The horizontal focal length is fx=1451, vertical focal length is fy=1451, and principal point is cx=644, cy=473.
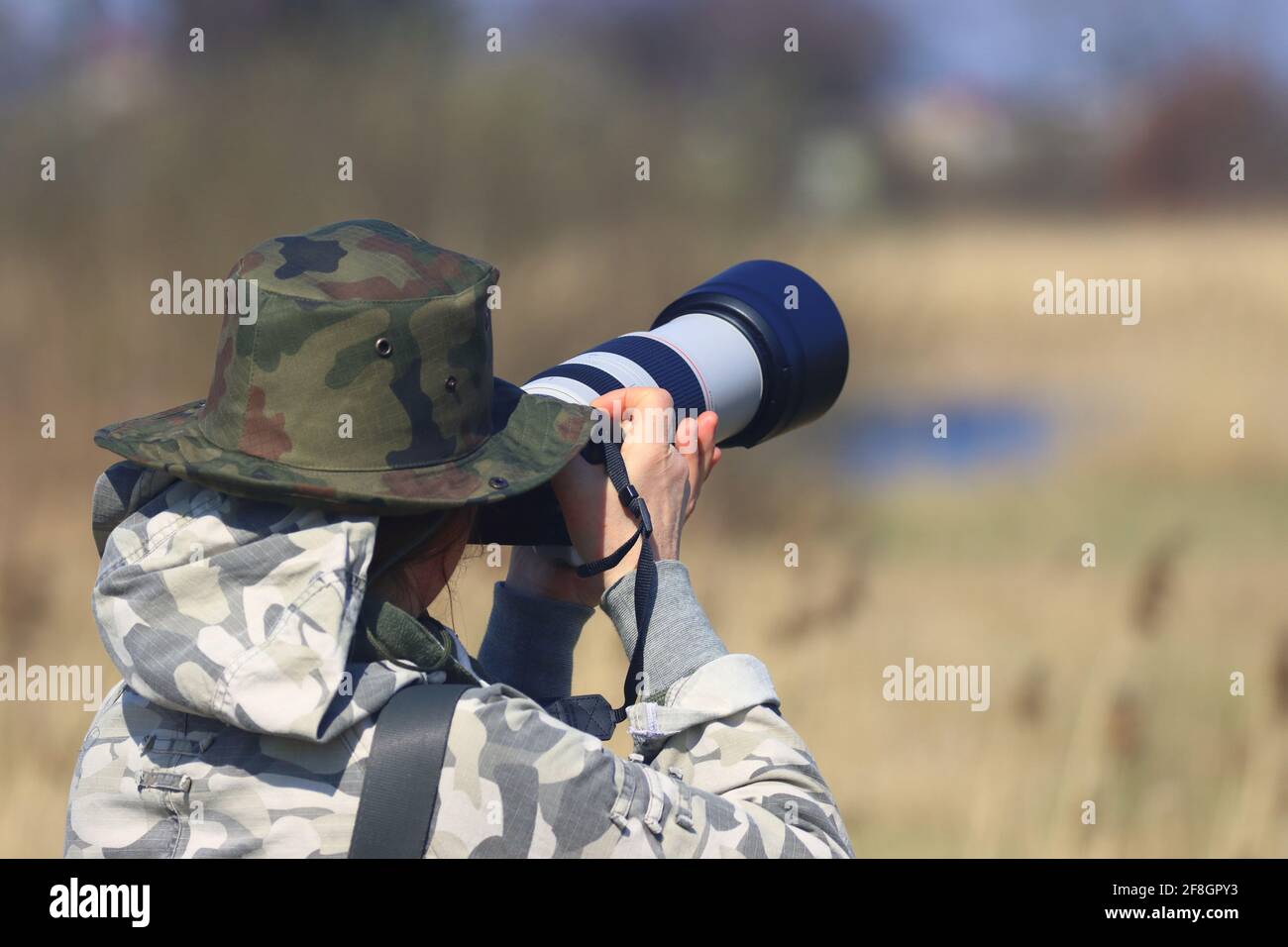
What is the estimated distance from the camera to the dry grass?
3.59 meters

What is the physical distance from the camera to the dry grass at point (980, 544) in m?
3.59

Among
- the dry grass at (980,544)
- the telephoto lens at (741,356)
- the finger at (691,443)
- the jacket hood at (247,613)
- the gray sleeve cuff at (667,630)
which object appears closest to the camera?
the jacket hood at (247,613)

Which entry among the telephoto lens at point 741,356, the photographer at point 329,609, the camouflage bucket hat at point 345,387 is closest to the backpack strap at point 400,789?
the photographer at point 329,609

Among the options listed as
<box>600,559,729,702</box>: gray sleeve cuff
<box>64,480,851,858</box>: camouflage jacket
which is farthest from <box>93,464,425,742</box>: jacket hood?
<box>600,559,729,702</box>: gray sleeve cuff

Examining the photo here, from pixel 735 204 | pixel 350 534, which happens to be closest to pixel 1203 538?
→ pixel 735 204

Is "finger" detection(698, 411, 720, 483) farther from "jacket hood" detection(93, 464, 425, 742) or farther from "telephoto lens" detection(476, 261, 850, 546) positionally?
"jacket hood" detection(93, 464, 425, 742)

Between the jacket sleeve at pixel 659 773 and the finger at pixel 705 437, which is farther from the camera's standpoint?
the finger at pixel 705 437

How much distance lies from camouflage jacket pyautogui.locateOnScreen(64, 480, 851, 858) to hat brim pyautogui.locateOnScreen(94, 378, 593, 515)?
1.2 inches

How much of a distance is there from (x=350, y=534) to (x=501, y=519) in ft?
1.15

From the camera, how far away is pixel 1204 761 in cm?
370

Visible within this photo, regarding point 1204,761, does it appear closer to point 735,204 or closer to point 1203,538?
point 1203,538

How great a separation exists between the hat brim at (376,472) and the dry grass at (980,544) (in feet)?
7.27

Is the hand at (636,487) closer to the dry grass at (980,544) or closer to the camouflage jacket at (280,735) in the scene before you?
the camouflage jacket at (280,735)

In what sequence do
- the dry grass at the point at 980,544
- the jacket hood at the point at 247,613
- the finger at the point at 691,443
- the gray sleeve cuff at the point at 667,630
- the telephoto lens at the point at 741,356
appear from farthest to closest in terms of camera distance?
1. the dry grass at the point at 980,544
2. the telephoto lens at the point at 741,356
3. the finger at the point at 691,443
4. the gray sleeve cuff at the point at 667,630
5. the jacket hood at the point at 247,613
